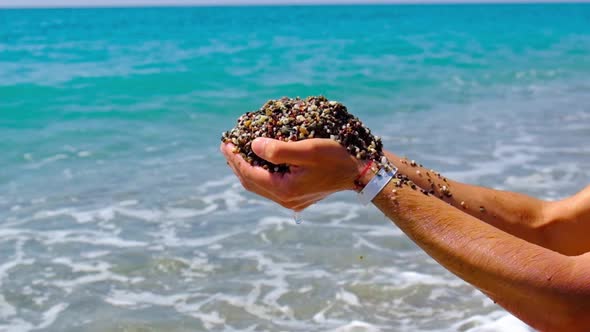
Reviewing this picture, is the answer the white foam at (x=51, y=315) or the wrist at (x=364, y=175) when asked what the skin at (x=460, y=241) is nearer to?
the wrist at (x=364, y=175)

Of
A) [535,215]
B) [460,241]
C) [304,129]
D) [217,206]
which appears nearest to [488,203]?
[535,215]

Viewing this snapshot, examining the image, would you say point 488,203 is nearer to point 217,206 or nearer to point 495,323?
point 495,323

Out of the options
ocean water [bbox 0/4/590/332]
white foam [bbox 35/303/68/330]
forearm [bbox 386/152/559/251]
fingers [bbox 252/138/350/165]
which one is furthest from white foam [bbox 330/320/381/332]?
fingers [bbox 252/138/350/165]

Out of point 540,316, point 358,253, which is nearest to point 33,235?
point 358,253

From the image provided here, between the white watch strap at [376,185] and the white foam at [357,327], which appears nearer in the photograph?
the white watch strap at [376,185]

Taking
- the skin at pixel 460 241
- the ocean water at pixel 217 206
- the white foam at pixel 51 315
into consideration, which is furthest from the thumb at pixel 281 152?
the white foam at pixel 51 315

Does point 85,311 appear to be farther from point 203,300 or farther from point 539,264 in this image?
point 539,264
